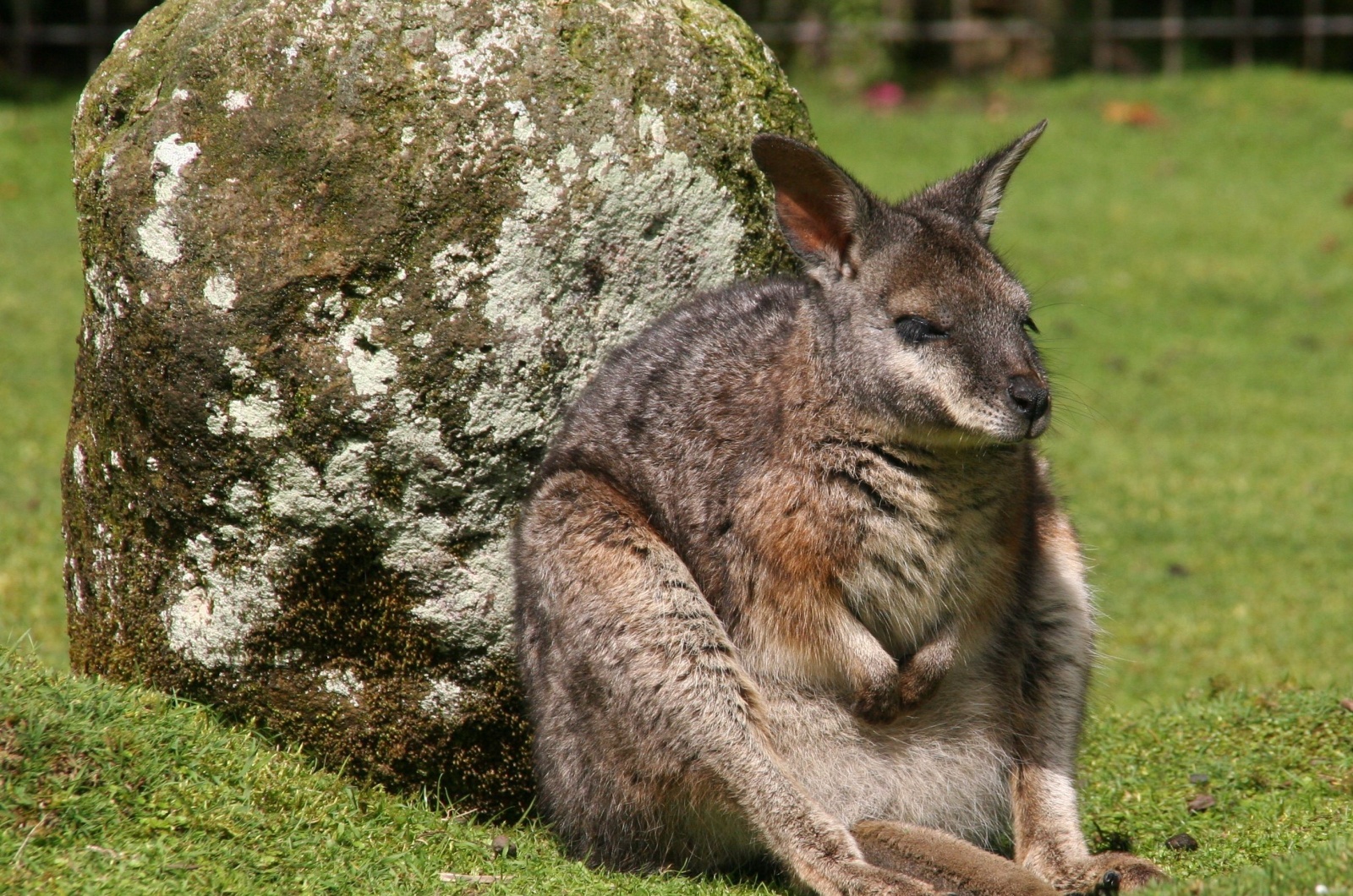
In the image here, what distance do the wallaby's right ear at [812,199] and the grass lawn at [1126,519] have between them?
800 mm

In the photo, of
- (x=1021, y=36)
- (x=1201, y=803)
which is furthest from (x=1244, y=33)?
(x=1201, y=803)

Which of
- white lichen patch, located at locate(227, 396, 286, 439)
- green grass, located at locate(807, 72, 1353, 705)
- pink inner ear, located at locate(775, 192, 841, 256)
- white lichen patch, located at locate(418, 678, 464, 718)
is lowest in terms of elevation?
green grass, located at locate(807, 72, 1353, 705)

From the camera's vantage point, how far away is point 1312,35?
17.9 metres

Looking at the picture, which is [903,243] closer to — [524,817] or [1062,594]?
[1062,594]

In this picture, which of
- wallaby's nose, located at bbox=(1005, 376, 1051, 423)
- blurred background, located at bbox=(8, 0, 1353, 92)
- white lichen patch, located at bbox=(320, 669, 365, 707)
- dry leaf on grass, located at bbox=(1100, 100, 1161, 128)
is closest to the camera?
wallaby's nose, located at bbox=(1005, 376, 1051, 423)

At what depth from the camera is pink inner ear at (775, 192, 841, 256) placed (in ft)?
14.7

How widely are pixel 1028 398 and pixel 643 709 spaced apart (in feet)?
4.78

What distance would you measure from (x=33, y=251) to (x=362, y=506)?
9975 mm

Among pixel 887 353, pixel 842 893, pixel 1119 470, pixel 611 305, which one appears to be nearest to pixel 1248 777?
pixel 842 893

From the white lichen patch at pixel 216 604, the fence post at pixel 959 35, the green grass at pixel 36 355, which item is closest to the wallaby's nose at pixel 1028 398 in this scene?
the white lichen patch at pixel 216 604

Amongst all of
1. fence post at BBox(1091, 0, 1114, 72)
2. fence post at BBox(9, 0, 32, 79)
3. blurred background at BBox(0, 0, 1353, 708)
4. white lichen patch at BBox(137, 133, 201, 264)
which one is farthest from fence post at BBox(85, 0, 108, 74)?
white lichen patch at BBox(137, 133, 201, 264)

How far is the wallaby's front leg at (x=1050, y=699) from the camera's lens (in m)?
4.57

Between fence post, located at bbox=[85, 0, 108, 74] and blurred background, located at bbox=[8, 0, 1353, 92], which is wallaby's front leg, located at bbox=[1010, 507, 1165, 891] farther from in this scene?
fence post, located at bbox=[85, 0, 108, 74]

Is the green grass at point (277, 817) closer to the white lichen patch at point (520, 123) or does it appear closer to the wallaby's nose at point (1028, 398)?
the wallaby's nose at point (1028, 398)
